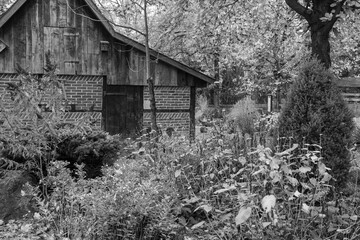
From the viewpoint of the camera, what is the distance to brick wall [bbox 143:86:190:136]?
15.2 meters

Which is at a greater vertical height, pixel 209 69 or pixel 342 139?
pixel 209 69

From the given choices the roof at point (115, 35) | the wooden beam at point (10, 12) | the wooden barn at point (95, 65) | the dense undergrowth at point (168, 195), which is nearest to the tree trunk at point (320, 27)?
the dense undergrowth at point (168, 195)

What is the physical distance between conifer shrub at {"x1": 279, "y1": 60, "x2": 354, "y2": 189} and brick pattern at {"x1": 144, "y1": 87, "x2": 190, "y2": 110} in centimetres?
912

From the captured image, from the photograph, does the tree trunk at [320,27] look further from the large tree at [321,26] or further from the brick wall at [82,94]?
the brick wall at [82,94]

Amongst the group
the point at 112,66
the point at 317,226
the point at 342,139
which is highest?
the point at 112,66

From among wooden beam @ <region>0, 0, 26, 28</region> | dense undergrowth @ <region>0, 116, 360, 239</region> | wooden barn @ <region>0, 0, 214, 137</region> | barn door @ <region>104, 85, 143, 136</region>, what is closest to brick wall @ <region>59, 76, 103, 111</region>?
wooden barn @ <region>0, 0, 214, 137</region>

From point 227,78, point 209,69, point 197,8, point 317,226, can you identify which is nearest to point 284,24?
point 197,8

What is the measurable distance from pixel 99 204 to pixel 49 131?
2.17 meters

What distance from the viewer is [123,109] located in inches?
587

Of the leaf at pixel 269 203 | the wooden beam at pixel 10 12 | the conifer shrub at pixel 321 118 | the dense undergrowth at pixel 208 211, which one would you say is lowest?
the dense undergrowth at pixel 208 211

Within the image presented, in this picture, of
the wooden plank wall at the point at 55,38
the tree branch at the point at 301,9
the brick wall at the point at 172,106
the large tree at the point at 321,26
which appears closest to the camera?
the large tree at the point at 321,26

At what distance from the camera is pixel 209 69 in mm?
31547

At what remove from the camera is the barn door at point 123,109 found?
1474 cm

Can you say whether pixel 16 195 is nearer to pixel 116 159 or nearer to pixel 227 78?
pixel 116 159
